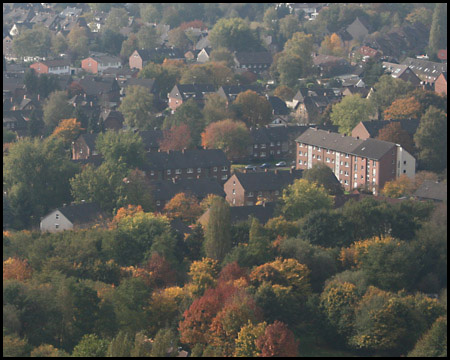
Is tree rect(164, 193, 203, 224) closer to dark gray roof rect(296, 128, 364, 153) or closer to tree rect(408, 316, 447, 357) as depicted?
dark gray roof rect(296, 128, 364, 153)

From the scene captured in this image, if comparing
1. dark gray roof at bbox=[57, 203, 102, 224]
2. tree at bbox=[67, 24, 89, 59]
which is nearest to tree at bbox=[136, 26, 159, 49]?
tree at bbox=[67, 24, 89, 59]

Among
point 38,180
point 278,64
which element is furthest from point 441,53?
point 38,180

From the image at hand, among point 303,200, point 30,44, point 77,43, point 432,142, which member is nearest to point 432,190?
point 303,200

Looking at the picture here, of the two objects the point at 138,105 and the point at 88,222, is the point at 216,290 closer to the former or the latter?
the point at 88,222

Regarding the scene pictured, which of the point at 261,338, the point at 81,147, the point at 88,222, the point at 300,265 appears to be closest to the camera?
the point at 261,338

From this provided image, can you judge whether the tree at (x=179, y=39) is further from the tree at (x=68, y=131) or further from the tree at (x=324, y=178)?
the tree at (x=324, y=178)

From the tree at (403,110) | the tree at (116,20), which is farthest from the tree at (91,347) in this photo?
the tree at (116,20)
